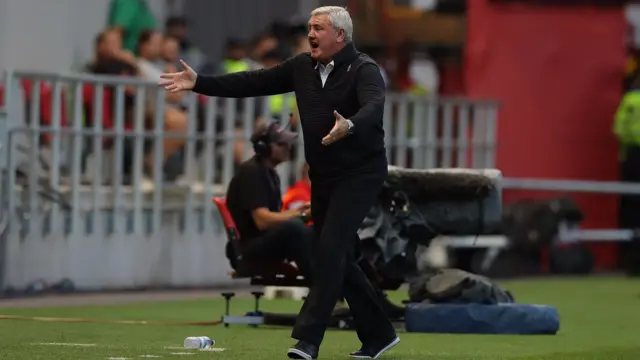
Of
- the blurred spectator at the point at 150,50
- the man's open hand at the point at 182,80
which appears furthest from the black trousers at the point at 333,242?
the blurred spectator at the point at 150,50

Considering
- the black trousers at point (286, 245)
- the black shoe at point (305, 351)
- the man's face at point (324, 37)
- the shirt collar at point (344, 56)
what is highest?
the man's face at point (324, 37)

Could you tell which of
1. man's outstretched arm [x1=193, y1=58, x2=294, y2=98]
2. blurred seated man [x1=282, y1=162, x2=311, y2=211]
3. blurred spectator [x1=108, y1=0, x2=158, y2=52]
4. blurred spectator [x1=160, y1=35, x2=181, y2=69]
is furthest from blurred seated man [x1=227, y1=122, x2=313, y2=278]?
blurred spectator [x1=108, y1=0, x2=158, y2=52]

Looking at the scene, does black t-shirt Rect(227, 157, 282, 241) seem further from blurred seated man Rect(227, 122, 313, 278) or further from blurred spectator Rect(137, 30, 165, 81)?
blurred spectator Rect(137, 30, 165, 81)

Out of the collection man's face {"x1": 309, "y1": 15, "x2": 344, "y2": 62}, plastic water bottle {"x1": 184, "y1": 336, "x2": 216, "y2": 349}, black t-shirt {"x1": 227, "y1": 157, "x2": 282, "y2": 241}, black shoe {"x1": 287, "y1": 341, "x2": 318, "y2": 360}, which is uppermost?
man's face {"x1": 309, "y1": 15, "x2": 344, "y2": 62}

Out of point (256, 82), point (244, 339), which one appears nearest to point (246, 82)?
point (256, 82)

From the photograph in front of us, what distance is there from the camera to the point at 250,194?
1416 cm

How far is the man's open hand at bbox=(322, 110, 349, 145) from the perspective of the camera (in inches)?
412

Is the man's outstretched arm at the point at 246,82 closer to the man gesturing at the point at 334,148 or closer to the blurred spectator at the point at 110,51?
the man gesturing at the point at 334,148

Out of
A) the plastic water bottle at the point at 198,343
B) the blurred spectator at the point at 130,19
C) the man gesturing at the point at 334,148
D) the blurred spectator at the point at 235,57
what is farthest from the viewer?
the blurred spectator at the point at 235,57

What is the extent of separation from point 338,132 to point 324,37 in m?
0.82

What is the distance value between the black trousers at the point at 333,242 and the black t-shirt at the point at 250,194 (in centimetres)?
301

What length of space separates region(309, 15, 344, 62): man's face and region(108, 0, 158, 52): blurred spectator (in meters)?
10.6

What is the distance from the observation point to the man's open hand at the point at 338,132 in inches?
412

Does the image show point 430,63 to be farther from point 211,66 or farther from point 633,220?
point 211,66
